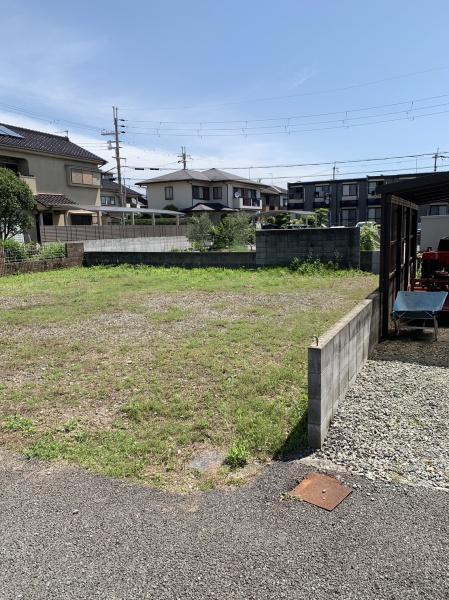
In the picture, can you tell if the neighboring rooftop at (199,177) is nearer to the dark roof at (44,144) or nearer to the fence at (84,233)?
the dark roof at (44,144)

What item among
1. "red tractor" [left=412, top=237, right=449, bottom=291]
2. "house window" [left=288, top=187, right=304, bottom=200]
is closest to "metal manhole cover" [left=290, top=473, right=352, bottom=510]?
"red tractor" [left=412, top=237, right=449, bottom=291]

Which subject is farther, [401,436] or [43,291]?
[43,291]

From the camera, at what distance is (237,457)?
3076 mm

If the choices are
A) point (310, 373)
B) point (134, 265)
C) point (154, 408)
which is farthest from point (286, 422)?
point (134, 265)

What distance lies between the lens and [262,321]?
6.99m

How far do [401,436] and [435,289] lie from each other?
4819 mm

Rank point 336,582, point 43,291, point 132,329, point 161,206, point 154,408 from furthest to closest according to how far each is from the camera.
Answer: point 161,206 → point 43,291 → point 132,329 → point 154,408 → point 336,582

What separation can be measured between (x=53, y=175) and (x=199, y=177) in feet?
50.2

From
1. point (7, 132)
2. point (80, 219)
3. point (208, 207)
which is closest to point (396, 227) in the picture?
point (7, 132)

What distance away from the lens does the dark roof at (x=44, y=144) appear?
23220 millimetres

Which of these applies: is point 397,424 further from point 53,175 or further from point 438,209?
point 438,209

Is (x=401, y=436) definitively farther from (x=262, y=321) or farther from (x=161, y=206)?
(x=161, y=206)

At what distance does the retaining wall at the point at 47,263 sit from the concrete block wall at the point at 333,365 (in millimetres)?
11907

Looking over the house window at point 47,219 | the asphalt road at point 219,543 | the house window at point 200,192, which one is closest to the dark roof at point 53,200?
the house window at point 47,219
